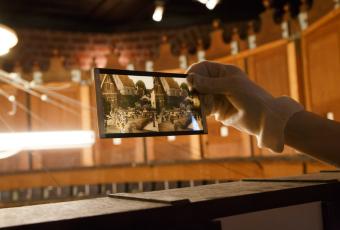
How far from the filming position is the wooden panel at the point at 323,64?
4879 millimetres

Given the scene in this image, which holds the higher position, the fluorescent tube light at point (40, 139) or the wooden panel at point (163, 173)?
the fluorescent tube light at point (40, 139)

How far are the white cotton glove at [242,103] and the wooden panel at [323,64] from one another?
3880mm

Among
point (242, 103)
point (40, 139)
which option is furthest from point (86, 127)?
point (242, 103)

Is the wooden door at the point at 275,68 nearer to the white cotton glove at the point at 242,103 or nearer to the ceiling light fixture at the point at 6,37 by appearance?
the ceiling light fixture at the point at 6,37

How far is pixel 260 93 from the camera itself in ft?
4.03

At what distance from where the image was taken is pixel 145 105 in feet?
4.23

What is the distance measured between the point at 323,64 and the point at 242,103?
426cm

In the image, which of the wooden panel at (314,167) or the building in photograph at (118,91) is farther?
the wooden panel at (314,167)

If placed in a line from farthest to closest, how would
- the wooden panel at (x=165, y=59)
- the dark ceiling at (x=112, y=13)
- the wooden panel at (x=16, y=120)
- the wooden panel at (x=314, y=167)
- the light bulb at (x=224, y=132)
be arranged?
the wooden panel at (x=165, y=59) < the wooden panel at (x=16, y=120) < the light bulb at (x=224, y=132) < the dark ceiling at (x=112, y=13) < the wooden panel at (x=314, y=167)

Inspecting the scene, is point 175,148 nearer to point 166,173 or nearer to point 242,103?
point 166,173

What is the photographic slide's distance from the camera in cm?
122

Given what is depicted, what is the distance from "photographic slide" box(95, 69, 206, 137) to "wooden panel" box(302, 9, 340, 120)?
3.92 metres

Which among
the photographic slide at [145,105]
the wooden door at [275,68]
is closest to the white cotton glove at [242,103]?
the photographic slide at [145,105]

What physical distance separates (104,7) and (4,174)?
2.96m
